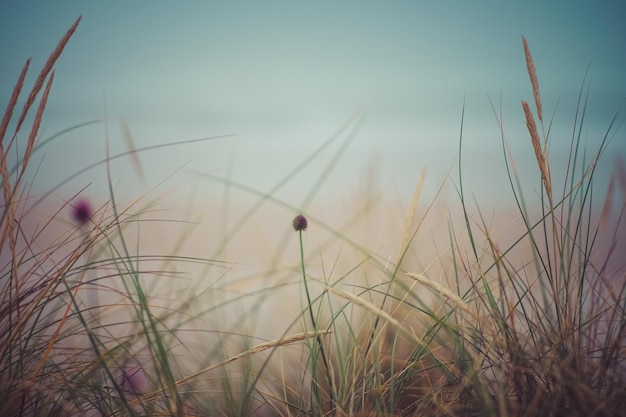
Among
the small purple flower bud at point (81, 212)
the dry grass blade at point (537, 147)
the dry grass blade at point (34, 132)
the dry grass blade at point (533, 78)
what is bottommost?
the small purple flower bud at point (81, 212)

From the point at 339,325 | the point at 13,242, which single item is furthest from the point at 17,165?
the point at 339,325

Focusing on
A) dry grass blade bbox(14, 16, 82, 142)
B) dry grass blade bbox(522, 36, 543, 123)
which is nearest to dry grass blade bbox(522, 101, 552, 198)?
dry grass blade bbox(522, 36, 543, 123)

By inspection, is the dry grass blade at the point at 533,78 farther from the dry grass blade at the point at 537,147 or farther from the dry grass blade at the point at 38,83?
the dry grass blade at the point at 38,83

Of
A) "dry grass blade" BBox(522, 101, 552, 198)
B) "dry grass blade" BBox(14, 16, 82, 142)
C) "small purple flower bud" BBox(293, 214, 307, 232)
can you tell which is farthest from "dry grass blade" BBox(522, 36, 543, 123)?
"dry grass blade" BBox(14, 16, 82, 142)

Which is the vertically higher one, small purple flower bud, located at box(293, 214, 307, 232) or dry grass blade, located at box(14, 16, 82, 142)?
dry grass blade, located at box(14, 16, 82, 142)

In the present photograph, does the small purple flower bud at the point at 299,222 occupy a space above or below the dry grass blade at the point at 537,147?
below

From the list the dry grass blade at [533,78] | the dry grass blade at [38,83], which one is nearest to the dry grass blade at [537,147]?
the dry grass blade at [533,78]

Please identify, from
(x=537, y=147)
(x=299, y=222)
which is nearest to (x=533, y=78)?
(x=537, y=147)

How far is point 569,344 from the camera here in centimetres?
55

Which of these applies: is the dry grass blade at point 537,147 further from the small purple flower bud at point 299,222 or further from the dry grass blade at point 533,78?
the small purple flower bud at point 299,222

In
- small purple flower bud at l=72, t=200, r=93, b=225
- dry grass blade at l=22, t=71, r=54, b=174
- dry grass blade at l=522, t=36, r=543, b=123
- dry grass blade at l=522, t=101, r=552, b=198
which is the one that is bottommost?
small purple flower bud at l=72, t=200, r=93, b=225

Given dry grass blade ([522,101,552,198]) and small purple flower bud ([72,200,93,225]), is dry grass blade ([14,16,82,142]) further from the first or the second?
dry grass blade ([522,101,552,198])

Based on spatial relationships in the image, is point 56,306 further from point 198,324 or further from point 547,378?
point 547,378

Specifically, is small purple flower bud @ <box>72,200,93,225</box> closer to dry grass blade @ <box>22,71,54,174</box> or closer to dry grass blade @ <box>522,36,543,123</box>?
dry grass blade @ <box>22,71,54,174</box>
